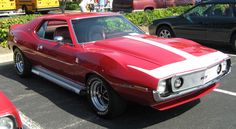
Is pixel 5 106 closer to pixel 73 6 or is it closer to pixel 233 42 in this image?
pixel 233 42

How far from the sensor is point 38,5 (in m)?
24.2

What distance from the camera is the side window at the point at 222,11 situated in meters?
8.88

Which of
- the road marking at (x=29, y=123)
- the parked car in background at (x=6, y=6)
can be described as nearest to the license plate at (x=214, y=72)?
the road marking at (x=29, y=123)

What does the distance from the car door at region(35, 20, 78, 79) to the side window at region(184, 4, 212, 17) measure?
4.63m

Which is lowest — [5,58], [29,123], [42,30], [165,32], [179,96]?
[29,123]

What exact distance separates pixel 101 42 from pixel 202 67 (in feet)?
5.50

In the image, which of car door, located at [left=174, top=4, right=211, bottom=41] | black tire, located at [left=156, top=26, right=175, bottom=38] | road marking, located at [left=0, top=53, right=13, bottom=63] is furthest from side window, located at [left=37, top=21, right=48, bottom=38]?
black tire, located at [left=156, top=26, right=175, bottom=38]

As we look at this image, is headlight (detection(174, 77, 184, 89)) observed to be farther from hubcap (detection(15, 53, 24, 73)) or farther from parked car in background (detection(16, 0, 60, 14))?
parked car in background (detection(16, 0, 60, 14))

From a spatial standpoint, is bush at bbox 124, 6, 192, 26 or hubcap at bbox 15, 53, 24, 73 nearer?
hubcap at bbox 15, 53, 24, 73

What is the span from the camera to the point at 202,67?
4.48 m

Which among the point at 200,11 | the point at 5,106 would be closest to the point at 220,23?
the point at 200,11

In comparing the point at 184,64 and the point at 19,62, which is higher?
the point at 184,64

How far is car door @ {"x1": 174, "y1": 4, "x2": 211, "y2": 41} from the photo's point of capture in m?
9.37

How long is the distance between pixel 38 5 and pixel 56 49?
19.3 m
